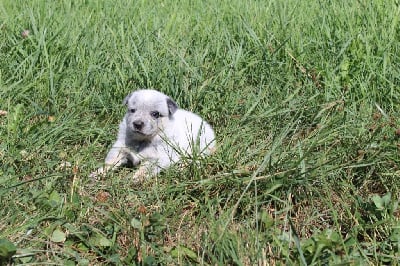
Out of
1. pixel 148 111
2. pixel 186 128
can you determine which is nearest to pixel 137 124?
pixel 148 111

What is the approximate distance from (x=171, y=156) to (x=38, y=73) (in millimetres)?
1269

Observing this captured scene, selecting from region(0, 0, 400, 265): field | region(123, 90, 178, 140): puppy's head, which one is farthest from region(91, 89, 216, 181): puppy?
region(0, 0, 400, 265): field

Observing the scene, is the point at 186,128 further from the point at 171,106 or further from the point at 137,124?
the point at 137,124

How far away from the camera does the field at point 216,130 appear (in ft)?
11.3

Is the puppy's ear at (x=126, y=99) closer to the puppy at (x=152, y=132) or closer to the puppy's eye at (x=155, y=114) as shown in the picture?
the puppy at (x=152, y=132)

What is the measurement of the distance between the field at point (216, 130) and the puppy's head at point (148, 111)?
0.30 meters

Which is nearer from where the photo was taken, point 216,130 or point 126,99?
point 126,99

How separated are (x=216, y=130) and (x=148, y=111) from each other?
51cm

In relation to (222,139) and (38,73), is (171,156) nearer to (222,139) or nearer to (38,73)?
(222,139)

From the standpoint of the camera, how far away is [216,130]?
479cm

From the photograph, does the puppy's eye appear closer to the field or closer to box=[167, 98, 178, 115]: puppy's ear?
box=[167, 98, 178, 115]: puppy's ear

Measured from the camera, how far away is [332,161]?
395 centimetres

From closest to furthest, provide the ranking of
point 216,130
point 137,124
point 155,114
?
1. point 137,124
2. point 155,114
3. point 216,130

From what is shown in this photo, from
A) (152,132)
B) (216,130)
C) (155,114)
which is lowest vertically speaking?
(216,130)
